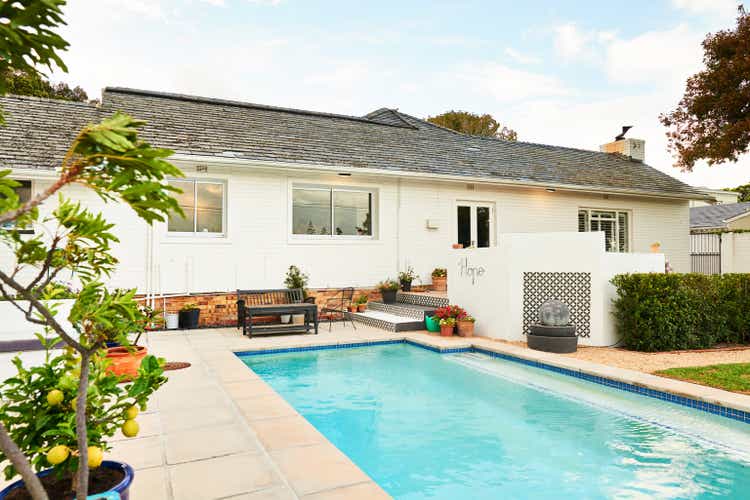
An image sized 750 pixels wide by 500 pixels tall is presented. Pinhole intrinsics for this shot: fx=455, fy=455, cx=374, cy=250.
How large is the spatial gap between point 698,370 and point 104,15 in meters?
13.3

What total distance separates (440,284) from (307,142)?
5.25m

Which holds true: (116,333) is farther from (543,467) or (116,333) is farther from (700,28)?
(700,28)

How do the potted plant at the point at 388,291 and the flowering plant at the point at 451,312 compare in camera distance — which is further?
the potted plant at the point at 388,291

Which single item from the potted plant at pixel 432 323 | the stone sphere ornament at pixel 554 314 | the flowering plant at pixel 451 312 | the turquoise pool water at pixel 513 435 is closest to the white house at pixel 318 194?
the potted plant at pixel 432 323

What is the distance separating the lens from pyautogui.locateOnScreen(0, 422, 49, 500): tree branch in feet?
4.65

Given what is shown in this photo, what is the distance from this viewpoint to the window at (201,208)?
10.2 metres

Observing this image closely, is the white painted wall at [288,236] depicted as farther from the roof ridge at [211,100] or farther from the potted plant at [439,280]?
the roof ridge at [211,100]

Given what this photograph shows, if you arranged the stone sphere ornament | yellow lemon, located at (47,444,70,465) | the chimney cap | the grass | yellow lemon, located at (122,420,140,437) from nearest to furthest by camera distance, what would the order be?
yellow lemon, located at (47,444,70,465) < yellow lemon, located at (122,420,140,437) < the grass < the stone sphere ornament < the chimney cap

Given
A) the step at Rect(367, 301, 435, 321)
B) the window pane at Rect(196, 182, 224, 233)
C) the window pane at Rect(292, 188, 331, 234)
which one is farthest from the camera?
the window pane at Rect(292, 188, 331, 234)

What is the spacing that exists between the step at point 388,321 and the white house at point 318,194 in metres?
1.17

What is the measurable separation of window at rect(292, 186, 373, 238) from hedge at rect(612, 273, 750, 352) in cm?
630

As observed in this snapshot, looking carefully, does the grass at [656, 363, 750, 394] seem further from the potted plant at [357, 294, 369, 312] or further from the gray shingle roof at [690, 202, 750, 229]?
the gray shingle roof at [690, 202, 750, 229]

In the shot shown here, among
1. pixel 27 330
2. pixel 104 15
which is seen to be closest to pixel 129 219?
pixel 27 330

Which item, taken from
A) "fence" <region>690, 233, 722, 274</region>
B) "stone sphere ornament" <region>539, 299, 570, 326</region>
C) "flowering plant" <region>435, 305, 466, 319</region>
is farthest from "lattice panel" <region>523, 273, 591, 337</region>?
"fence" <region>690, 233, 722, 274</region>
